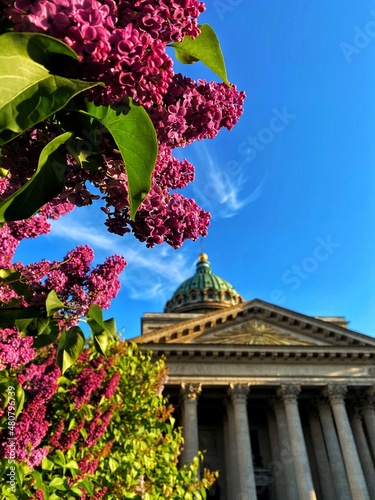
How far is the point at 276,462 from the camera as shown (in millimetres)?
29562

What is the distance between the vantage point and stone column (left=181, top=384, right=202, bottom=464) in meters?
26.0

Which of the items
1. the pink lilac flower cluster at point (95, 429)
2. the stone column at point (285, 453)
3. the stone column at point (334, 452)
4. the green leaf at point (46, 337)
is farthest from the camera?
the stone column at point (334, 452)

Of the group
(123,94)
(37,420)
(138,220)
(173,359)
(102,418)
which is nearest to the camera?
(123,94)

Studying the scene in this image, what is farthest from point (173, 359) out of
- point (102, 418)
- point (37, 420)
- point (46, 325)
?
point (46, 325)

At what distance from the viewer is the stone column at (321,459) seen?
95.0 feet

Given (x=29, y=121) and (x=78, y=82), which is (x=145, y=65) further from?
(x=29, y=121)

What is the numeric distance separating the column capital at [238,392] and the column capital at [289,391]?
7.33ft

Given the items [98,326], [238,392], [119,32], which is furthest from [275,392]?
[119,32]

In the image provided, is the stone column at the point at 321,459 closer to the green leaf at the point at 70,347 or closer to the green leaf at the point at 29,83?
the green leaf at the point at 70,347

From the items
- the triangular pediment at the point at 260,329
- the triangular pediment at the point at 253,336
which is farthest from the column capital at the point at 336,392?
the triangular pediment at the point at 253,336

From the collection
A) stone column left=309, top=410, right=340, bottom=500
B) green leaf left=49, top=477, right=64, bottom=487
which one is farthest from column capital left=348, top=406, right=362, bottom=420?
green leaf left=49, top=477, right=64, bottom=487

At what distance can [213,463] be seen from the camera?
31406 millimetres

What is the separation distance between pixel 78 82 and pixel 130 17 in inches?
24.0

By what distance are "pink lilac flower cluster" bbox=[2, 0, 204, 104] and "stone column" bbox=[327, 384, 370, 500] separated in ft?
96.0
